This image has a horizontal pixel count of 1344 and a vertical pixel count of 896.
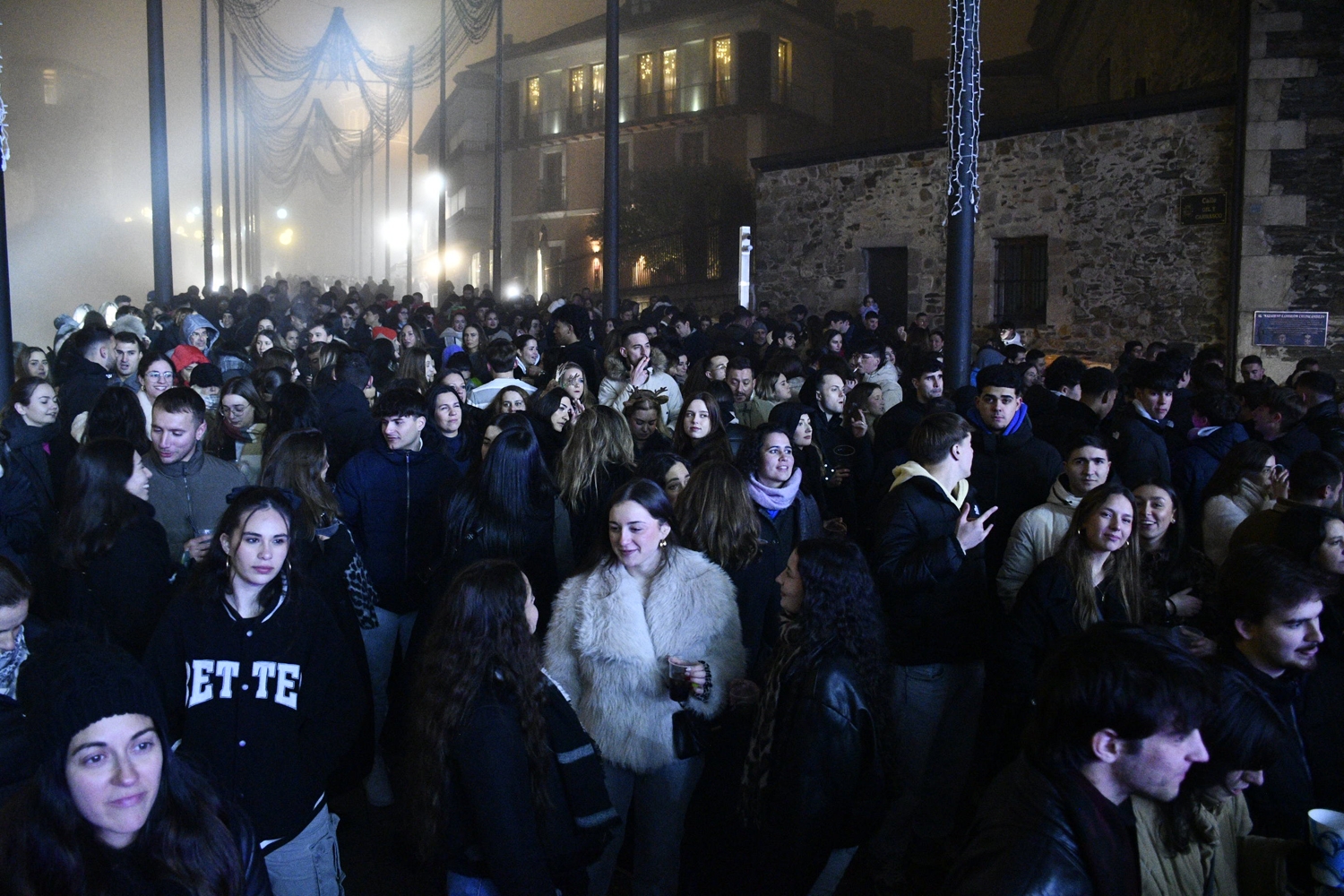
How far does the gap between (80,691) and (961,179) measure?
7.04m

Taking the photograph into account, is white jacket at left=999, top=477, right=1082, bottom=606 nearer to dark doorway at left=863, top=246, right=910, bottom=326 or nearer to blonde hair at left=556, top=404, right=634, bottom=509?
blonde hair at left=556, top=404, right=634, bottom=509

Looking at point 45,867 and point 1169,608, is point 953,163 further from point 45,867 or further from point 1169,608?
point 45,867

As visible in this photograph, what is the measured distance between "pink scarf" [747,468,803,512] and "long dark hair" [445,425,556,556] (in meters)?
1.12

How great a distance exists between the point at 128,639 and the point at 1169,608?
4.17 metres

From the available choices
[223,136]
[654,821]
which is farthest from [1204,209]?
[223,136]

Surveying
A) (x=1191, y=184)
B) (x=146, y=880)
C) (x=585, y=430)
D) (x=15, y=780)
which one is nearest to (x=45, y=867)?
(x=146, y=880)

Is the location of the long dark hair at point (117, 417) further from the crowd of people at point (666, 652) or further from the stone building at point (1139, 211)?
the stone building at point (1139, 211)

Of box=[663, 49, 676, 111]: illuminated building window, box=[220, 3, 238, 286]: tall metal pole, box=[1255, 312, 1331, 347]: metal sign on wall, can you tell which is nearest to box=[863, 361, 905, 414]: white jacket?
box=[1255, 312, 1331, 347]: metal sign on wall

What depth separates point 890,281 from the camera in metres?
18.7

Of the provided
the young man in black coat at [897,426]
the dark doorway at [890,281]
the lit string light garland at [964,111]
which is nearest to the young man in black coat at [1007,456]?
the young man in black coat at [897,426]

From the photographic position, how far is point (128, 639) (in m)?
3.83

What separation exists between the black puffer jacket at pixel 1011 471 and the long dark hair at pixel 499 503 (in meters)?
2.51

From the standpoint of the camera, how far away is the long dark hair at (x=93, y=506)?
3.88 m

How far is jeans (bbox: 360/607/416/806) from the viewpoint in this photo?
5020 mm
